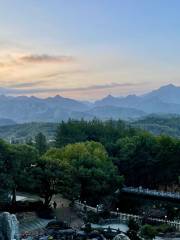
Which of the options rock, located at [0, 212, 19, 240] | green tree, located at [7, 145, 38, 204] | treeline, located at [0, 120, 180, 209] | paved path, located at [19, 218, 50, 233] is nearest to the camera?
rock, located at [0, 212, 19, 240]

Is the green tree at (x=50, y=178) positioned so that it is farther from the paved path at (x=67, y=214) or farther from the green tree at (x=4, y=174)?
the green tree at (x=4, y=174)

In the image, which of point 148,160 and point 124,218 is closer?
point 124,218

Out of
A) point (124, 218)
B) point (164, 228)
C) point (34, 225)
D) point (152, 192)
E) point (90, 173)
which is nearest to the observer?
point (164, 228)

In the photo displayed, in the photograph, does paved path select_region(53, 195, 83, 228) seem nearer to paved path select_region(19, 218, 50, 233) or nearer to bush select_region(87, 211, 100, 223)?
bush select_region(87, 211, 100, 223)

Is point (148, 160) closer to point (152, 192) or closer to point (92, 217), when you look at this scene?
point (152, 192)

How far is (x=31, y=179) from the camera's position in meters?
46.2

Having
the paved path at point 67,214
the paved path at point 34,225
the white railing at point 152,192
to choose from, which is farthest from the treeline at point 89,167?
the paved path at point 34,225

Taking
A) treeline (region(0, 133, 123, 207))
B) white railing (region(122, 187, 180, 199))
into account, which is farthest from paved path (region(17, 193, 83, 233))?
white railing (region(122, 187, 180, 199))

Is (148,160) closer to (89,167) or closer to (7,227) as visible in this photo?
(89,167)

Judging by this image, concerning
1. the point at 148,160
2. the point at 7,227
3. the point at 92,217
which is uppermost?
the point at 148,160

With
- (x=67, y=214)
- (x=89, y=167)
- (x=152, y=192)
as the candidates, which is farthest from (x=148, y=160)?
(x=67, y=214)

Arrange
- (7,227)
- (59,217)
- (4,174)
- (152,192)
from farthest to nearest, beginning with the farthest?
(152,192) → (59,217) → (4,174) → (7,227)

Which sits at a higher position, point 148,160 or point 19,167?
point 19,167

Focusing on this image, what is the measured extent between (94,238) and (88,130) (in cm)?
5289
